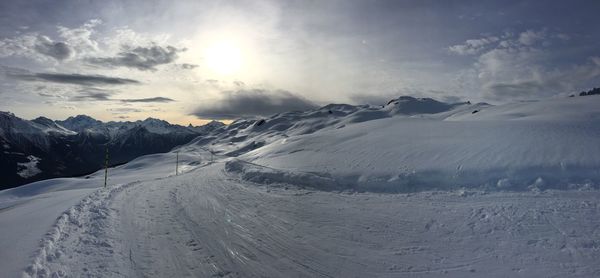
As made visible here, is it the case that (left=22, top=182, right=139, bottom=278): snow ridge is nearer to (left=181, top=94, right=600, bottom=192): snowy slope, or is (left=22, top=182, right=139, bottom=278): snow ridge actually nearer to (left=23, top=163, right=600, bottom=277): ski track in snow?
(left=23, top=163, right=600, bottom=277): ski track in snow

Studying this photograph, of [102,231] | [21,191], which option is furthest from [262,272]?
[21,191]

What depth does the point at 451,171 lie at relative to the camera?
1410cm

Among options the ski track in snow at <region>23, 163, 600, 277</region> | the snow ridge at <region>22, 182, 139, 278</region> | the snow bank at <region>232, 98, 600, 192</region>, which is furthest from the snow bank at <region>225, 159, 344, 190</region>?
the snow ridge at <region>22, 182, 139, 278</region>

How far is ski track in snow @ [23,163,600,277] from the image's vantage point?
697 centimetres

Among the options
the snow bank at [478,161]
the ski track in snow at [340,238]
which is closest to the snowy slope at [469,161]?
the snow bank at [478,161]

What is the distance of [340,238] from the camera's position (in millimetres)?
8828

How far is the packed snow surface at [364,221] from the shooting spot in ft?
23.3

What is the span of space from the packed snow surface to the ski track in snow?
0.04m

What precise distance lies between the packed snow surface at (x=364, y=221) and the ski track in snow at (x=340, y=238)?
0.04 m

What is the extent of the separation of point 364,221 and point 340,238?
157 cm

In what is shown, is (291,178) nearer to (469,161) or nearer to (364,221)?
(364,221)

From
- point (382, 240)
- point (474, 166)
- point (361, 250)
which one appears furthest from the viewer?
point (474, 166)

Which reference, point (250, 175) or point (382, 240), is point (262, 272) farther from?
point (250, 175)

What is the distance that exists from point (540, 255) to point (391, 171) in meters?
8.40
